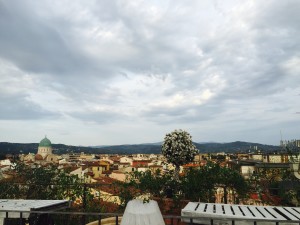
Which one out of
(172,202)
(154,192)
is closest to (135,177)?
(154,192)

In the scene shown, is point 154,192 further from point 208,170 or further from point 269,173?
point 269,173

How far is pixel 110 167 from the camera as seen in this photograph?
7694cm

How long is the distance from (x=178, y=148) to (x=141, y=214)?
43.1 ft

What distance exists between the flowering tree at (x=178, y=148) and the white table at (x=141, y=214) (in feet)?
41.7

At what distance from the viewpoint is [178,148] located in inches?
631

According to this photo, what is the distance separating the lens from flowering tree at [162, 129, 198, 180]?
626 inches

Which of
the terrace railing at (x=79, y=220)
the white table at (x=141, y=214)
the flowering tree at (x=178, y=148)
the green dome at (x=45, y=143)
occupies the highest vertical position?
the green dome at (x=45, y=143)

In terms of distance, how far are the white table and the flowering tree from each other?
41.7 ft

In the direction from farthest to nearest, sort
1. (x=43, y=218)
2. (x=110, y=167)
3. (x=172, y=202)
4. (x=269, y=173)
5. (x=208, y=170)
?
(x=110, y=167) → (x=269, y=173) → (x=208, y=170) → (x=172, y=202) → (x=43, y=218)

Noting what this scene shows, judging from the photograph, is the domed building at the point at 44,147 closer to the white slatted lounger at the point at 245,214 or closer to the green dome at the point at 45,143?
the green dome at the point at 45,143

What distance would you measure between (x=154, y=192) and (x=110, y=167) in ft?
233

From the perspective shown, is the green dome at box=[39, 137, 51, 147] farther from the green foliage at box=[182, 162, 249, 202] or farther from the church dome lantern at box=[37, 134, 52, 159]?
the green foliage at box=[182, 162, 249, 202]

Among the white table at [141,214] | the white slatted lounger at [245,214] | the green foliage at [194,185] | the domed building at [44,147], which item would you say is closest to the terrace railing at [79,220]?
the white slatted lounger at [245,214]

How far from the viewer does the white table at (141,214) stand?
2.98 m
